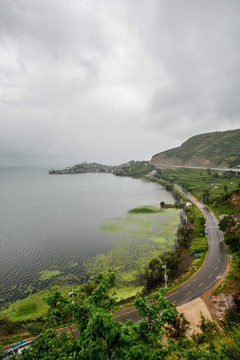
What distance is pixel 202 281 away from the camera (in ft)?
96.7

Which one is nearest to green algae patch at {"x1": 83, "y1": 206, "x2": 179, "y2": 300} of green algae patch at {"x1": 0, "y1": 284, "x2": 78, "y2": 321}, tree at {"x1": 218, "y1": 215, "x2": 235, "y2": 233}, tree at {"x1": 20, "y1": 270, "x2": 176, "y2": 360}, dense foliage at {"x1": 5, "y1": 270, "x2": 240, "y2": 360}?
green algae patch at {"x1": 0, "y1": 284, "x2": 78, "y2": 321}

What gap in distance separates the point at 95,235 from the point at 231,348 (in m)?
48.9

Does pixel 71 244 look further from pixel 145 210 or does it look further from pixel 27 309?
pixel 145 210

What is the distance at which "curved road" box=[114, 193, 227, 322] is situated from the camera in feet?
80.8

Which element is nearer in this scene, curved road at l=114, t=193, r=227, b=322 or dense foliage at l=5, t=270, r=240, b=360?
dense foliage at l=5, t=270, r=240, b=360

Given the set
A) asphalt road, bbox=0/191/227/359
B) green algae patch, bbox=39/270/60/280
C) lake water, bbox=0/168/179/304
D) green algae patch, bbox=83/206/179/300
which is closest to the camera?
asphalt road, bbox=0/191/227/359

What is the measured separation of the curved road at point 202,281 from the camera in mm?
24639

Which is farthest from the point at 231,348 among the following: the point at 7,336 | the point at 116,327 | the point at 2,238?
the point at 2,238

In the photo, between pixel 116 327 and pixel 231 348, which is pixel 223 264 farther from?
pixel 116 327

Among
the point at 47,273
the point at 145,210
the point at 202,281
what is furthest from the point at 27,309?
the point at 145,210

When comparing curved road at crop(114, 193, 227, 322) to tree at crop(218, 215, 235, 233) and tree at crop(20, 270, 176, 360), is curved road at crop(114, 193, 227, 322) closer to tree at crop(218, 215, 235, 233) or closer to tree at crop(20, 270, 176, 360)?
tree at crop(218, 215, 235, 233)

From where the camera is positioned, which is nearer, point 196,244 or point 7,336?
point 7,336

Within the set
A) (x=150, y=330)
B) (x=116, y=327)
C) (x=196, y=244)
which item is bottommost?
(x=196, y=244)

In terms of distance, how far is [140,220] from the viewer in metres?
66.6
